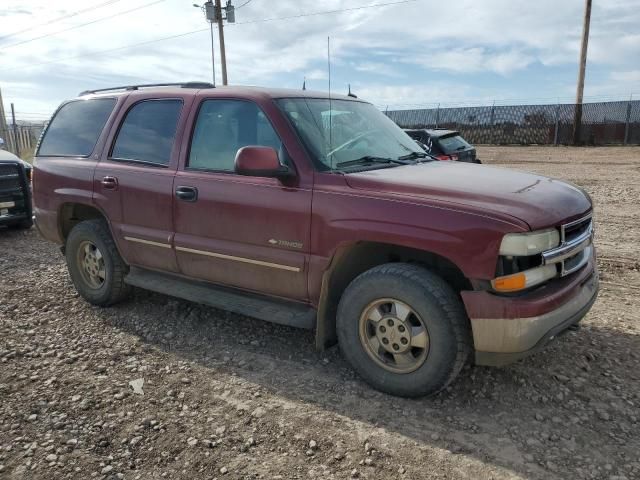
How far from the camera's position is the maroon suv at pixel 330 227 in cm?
295

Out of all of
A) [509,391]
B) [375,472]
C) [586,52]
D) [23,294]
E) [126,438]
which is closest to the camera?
[375,472]

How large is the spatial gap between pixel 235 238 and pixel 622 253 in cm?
490

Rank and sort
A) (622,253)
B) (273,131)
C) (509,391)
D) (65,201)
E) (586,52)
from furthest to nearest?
(586,52)
(622,253)
(65,201)
(273,131)
(509,391)

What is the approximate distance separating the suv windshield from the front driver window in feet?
0.69

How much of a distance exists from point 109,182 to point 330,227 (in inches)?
86.3

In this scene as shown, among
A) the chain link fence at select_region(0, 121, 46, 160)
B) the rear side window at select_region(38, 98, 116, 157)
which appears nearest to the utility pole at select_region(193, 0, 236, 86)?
the chain link fence at select_region(0, 121, 46, 160)

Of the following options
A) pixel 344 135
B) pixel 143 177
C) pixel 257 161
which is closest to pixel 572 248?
pixel 344 135

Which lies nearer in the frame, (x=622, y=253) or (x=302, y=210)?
(x=302, y=210)

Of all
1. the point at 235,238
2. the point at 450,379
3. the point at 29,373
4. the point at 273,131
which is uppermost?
the point at 273,131

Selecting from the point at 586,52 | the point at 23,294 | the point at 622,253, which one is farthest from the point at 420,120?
the point at 23,294

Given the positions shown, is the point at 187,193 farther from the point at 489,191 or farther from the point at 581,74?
the point at 581,74

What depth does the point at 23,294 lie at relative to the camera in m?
5.36

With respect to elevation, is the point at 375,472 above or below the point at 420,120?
below

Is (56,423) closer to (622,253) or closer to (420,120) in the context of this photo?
(622,253)
